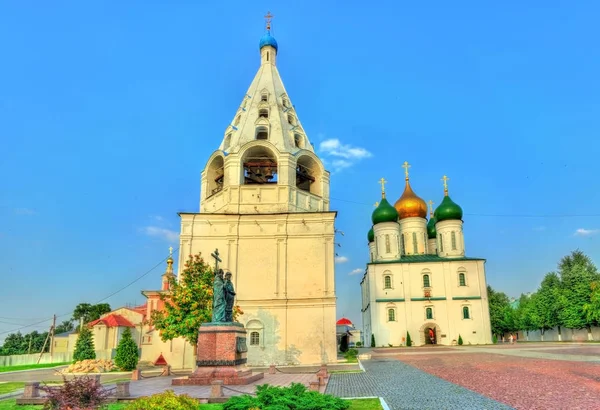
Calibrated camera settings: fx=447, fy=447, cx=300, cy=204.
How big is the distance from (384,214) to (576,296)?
804 inches

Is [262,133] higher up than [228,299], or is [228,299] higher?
[262,133]

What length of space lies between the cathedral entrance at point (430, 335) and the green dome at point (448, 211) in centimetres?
1150

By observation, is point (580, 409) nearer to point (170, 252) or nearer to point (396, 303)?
point (170, 252)

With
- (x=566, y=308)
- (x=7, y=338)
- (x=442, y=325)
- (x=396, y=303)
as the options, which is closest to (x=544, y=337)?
(x=566, y=308)

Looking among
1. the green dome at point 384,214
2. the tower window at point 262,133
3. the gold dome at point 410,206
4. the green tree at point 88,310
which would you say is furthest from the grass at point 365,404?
the green tree at point 88,310

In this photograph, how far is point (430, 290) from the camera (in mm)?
44125

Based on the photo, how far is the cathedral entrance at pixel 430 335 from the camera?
43.8 meters

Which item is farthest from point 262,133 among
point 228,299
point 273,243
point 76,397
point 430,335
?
point 430,335

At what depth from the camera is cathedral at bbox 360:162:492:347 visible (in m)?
42.8

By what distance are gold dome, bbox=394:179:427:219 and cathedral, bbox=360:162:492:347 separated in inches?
89.1

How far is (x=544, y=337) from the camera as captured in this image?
53656 millimetres

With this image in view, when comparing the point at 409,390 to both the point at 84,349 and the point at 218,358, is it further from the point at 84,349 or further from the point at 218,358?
the point at 84,349

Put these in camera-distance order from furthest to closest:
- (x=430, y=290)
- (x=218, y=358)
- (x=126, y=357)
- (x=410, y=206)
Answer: (x=410, y=206), (x=430, y=290), (x=126, y=357), (x=218, y=358)

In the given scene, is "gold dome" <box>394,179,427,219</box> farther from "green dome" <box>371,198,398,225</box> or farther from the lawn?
the lawn
